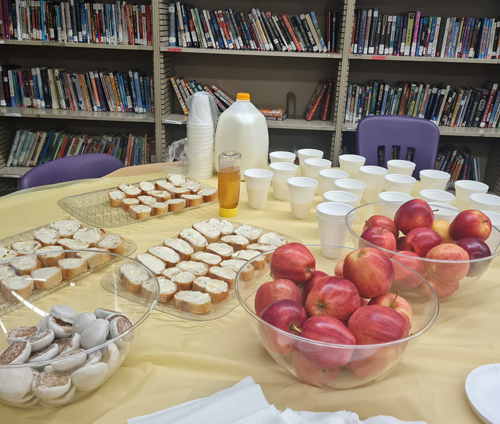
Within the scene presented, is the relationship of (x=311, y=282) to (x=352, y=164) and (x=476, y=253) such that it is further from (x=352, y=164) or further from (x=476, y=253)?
(x=352, y=164)

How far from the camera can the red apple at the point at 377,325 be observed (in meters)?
0.59

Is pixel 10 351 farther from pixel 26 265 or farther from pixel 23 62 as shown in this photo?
pixel 23 62

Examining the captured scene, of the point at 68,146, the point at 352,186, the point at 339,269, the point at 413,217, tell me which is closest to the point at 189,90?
the point at 68,146

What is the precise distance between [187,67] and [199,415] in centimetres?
283

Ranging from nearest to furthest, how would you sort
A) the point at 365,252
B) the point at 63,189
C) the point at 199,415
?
the point at 199,415, the point at 365,252, the point at 63,189

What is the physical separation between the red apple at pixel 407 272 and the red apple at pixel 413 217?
0.13m

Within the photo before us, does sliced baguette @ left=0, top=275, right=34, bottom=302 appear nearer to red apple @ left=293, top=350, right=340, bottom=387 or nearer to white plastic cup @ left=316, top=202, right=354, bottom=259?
red apple @ left=293, top=350, right=340, bottom=387

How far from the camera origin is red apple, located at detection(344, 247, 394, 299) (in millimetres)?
679

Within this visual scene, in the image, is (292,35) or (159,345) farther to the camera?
(292,35)

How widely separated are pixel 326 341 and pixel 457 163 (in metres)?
2.76

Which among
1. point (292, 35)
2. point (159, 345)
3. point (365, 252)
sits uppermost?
point (292, 35)

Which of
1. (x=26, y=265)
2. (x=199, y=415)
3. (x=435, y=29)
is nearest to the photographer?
(x=199, y=415)

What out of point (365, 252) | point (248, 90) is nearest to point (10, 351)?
point (365, 252)

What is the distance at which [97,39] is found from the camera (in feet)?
9.00
